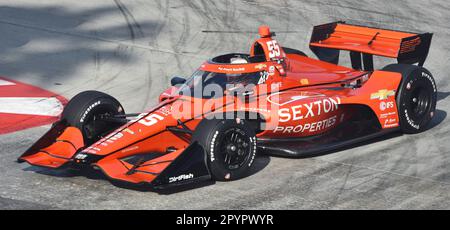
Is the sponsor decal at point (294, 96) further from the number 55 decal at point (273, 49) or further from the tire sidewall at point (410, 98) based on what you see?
the tire sidewall at point (410, 98)

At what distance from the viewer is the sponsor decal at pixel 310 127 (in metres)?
9.98

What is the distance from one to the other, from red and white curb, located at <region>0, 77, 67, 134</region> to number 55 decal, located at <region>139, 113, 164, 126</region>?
2758 millimetres

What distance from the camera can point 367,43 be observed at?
12523 mm

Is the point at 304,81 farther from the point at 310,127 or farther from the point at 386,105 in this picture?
the point at 386,105

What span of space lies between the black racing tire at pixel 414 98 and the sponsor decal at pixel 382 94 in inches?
5.4

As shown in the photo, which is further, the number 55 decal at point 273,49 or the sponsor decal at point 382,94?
the sponsor decal at point 382,94

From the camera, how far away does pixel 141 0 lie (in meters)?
19.5

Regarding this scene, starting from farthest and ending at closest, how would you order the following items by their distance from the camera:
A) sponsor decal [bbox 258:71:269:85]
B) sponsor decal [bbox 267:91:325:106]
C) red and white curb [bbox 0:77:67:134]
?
red and white curb [bbox 0:77:67:134] < sponsor decal [bbox 258:71:269:85] < sponsor decal [bbox 267:91:325:106]

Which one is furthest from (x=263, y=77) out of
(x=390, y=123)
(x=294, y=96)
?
(x=390, y=123)

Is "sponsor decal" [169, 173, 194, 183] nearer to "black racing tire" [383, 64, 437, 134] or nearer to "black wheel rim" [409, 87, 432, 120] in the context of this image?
A: "black racing tire" [383, 64, 437, 134]

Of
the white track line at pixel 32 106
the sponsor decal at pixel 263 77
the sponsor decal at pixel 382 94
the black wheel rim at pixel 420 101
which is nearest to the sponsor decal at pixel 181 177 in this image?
the sponsor decal at pixel 263 77

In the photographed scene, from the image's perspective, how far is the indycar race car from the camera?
896 centimetres

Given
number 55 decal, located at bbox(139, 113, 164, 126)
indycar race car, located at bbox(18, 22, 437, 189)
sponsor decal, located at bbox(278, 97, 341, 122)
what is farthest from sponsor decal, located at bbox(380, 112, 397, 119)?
number 55 decal, located at bbox(139, 113, 164, 126)

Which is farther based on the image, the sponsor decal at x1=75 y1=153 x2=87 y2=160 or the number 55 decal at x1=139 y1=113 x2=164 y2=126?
the number 55 decal at x1=139 y1=113 x2=164 y2=126
